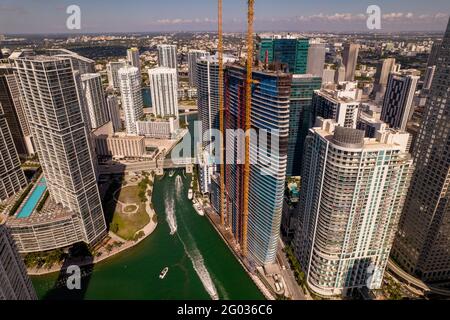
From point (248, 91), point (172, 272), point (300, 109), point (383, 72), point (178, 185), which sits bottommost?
point (172, 272)

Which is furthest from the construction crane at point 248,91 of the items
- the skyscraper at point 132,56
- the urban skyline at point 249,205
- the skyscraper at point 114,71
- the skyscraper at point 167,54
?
the skyscraper at point 132,56

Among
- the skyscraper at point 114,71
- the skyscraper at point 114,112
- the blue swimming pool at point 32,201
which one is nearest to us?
the blue swimming pool at point 32,201

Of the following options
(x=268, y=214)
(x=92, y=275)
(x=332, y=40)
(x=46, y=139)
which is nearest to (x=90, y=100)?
(x=46, y=139)

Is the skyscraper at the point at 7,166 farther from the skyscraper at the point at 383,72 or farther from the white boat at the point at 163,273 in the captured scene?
the skyscraper at the point at 383,72

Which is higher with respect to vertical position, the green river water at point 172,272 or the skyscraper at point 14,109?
the skyscraper at point 14,109

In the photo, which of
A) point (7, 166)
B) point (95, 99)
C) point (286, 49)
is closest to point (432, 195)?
point (286, 49)

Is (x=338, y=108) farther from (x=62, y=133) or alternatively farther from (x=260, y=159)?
(x=62, y=133)
